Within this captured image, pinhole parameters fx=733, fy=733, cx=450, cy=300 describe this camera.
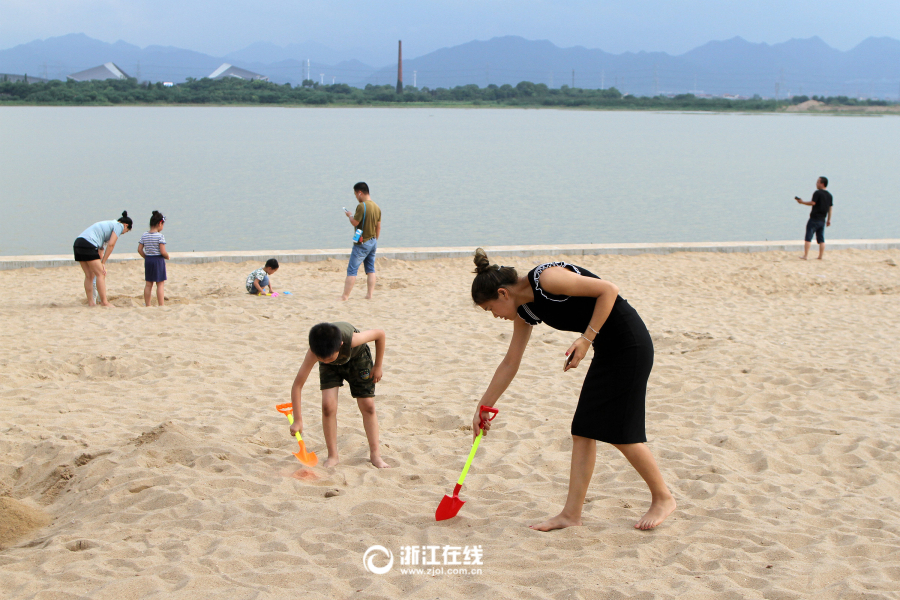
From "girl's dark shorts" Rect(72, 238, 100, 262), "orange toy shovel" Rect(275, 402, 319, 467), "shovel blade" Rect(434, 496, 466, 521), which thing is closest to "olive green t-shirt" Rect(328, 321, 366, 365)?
"orange toy shovel" Rect(275, 402, 319, 467)

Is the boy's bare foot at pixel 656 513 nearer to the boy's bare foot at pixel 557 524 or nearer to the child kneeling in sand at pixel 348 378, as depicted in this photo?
the boy's bare foot at pixel 557 524

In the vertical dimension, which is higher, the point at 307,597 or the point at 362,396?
the point at 362,396

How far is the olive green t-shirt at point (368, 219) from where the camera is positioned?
905cm

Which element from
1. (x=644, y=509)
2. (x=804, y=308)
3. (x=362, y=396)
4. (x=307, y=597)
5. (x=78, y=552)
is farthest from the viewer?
(x=804, y=308)

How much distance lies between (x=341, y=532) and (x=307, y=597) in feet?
2.05

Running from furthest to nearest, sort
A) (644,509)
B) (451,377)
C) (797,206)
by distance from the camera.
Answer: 1. (797,206)
2. (451,377)
3. (644,509)

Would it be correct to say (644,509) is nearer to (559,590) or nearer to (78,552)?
(559,590)

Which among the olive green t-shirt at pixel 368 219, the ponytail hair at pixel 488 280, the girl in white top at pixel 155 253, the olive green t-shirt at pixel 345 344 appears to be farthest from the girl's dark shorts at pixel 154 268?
the ponytail hair at pixel 488 280

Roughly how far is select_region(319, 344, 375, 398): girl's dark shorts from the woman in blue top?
5.31 m

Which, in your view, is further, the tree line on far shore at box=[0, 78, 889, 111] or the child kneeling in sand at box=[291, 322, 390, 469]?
the tree line on far shore at box=[0, 78, 889, 111]

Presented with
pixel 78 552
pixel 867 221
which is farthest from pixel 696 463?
pixel 867 221

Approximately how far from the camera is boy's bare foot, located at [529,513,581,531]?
349 cm

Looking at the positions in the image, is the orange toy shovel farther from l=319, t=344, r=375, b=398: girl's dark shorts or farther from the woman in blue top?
the woman in blue top

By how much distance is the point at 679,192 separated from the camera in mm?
27938
